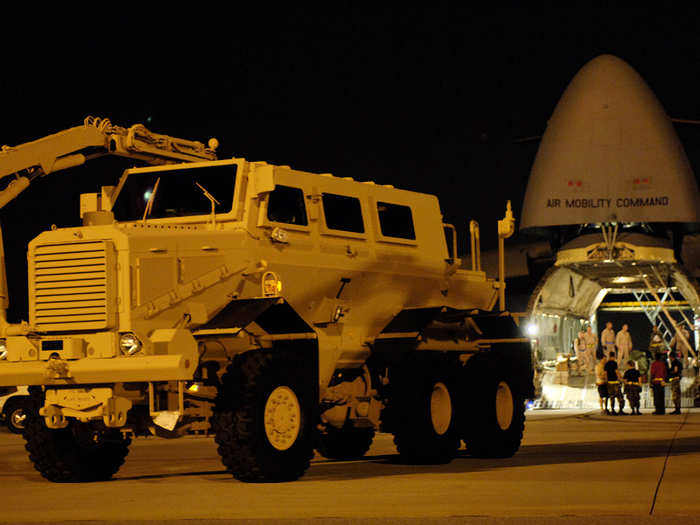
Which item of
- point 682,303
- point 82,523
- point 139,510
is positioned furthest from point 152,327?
point 682,303

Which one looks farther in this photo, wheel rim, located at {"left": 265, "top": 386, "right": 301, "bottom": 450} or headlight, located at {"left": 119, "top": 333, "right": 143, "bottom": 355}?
wheel rim, located at {"left": 265, "top": 386, "right": 301, "bottom": 450}

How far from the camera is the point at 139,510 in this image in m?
13.3

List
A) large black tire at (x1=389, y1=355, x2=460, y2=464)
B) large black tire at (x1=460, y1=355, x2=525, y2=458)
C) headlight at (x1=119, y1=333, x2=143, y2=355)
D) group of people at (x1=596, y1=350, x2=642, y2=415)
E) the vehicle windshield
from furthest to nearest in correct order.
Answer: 1. group of people at (x1=596, y1=350, x2=642, y2=415)
2. large black tire at (x1=460, y1=355, x2=525, y2=458)
3. large black tire at (x1=389, y1=355, x2=460, y2=464)
4. the vehicle windshield
5. headlight at (x1=119, y1=333, x2=143, y2=355)

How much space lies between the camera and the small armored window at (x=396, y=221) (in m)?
Answer: 19.6

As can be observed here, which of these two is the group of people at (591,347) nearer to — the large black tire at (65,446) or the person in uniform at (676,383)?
the person in uniform at (676,383)

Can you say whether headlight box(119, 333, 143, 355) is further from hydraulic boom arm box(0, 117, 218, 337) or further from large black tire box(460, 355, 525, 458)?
large black tire box(460, 355, 525, 458)

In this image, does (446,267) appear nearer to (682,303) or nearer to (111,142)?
(111,142)

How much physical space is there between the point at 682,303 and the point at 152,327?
47370mm

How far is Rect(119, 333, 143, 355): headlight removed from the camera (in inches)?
618

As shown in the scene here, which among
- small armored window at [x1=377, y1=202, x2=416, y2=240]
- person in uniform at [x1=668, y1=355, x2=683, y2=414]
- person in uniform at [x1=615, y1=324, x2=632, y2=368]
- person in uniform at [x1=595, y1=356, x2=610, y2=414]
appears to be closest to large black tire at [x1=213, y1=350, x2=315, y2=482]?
small armored window at [x1=377, y1=202, x2=416, y2=240]

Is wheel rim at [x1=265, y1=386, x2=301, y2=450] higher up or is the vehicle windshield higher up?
the vehicle windshield

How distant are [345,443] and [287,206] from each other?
5.69 meters

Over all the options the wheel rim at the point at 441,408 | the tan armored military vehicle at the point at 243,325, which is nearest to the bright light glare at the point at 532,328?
the tan armored military vehicle at the point at 243,325

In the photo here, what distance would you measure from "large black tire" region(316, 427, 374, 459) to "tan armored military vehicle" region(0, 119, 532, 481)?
227 cm
